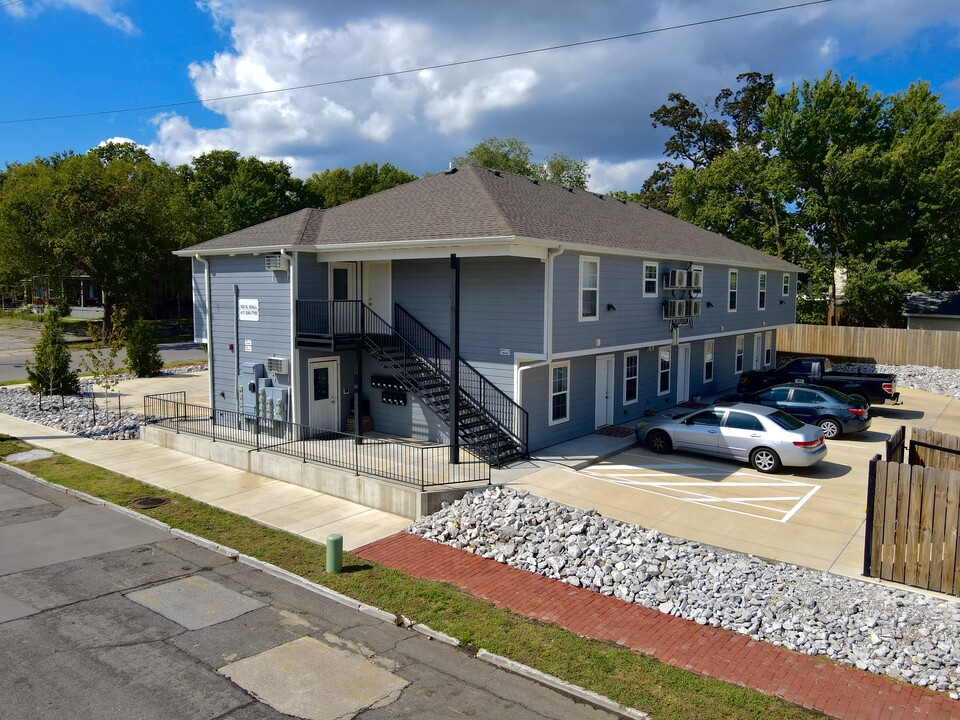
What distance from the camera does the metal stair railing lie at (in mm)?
17109

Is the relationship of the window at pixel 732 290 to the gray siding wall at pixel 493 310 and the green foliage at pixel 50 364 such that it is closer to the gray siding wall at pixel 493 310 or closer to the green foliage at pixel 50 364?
the gray siding wall at pixel 493 310

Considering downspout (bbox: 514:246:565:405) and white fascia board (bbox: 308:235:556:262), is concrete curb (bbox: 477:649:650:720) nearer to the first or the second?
downspout (bbox: 514:246:565:405)

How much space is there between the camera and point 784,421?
1683cm

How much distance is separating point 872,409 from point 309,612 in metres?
23.8

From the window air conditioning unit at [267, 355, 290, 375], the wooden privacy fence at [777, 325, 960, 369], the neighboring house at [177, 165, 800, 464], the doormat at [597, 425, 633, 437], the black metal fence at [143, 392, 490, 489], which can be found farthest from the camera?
the wooden privacy fence at [777, 325, 960, 369]

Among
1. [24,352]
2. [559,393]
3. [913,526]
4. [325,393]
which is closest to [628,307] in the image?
[559,393]

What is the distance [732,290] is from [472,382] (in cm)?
1521

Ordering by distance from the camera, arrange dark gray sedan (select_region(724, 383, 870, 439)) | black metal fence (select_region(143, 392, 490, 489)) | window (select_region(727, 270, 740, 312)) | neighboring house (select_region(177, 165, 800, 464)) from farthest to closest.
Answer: window (select_region(727, 270, 740, 312)) → dark gray sedan (select_region(724, 383, 870, 439)) → neighboring house (select_region(177, 165, 800, 464)) → black metal fence (select_region(143, 392, 490, 489))

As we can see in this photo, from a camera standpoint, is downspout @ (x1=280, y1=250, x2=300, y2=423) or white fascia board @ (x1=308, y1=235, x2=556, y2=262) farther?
downspout @ (x1=280, y1=250, x2=300, y2=423)

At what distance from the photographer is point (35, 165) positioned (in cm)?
5512

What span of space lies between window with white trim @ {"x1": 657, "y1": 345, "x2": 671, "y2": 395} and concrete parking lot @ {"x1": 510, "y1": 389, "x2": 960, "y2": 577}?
5684 millimetres

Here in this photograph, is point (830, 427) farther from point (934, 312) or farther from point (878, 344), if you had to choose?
point (934, 312)

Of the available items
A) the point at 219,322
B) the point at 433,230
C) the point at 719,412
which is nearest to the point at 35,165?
the point at 219,322

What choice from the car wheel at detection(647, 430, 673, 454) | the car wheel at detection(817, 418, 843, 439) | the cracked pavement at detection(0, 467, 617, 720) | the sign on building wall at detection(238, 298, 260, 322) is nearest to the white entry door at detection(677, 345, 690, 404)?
the car wheel at detection(817, 418, 843, 439)
